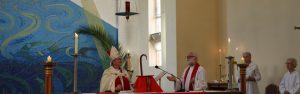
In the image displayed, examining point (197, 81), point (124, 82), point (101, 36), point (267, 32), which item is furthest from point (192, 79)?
point (101, 36)

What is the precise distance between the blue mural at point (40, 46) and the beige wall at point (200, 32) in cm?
289

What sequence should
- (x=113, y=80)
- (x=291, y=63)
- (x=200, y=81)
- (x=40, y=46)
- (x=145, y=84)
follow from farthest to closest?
(x=40, y=46), (x=291, y=63), (x=200, y=81), (x=113, y=80), (x=145, y=84)

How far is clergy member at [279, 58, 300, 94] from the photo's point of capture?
8320mm

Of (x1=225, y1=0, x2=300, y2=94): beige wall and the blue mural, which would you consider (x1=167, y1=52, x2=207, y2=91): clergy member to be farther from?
the blue mural

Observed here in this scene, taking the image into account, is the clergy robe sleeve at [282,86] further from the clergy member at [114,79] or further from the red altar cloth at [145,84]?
the red altar cloth at [145,84]

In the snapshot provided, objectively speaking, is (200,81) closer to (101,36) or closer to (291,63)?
(291,63)

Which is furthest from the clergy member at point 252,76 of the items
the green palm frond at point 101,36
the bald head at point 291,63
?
the green palm frond at point 101,36

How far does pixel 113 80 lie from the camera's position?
25.3ft

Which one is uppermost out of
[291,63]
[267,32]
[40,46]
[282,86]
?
[267,32]

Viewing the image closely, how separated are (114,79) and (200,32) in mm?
3892

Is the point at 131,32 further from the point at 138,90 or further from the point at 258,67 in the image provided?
the point at 138,90

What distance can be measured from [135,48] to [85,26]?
142cm

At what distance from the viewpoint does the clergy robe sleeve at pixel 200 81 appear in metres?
8.06

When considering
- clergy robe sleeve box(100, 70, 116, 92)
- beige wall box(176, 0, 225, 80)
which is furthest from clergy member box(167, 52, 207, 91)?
beige wall box(176, 0, 225, 80)
